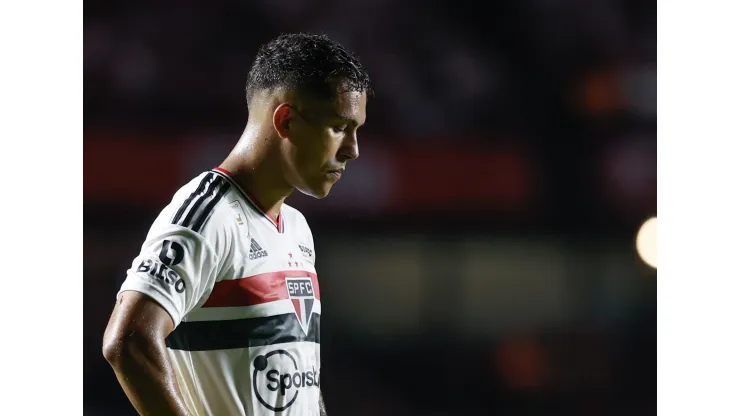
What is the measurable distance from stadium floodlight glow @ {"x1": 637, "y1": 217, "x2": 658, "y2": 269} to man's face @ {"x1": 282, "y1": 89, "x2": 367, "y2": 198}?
90.1 inches

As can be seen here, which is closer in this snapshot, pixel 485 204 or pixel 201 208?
pixel 201 208

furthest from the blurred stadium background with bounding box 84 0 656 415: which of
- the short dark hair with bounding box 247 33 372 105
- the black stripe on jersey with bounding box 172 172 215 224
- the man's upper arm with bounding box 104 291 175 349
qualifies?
the man's upper arm with bounding box 104 291 175 349

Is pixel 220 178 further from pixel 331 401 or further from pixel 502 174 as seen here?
pixel 502 174

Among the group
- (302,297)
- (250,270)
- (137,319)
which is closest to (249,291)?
(250,270)

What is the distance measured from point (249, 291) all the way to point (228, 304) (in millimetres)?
45

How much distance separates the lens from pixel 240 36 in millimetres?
3033

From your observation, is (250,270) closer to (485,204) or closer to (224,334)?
(224,334)

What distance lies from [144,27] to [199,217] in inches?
70.7

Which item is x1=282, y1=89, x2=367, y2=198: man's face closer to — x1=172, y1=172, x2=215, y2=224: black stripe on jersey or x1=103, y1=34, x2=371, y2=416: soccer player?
x1=103, y1=34, x2=371, y2=416: soccer player

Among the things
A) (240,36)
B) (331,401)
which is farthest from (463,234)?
(240,36)

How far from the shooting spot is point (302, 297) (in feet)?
4.78

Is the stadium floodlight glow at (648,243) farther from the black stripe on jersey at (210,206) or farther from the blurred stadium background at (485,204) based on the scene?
the black stripe on jersey at (210,206)

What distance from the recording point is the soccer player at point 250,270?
3.86 ft

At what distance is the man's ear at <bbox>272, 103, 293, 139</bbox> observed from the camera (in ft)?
4.78
